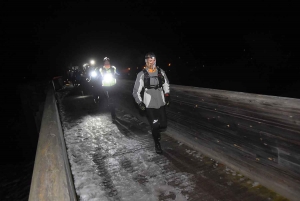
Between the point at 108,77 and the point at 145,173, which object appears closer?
the point at 145,173

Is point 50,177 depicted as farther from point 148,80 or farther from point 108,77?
point 108,77

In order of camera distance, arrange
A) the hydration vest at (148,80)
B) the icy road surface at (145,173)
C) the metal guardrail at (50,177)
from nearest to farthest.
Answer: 1. the metal guardrail at (50,177)
2. the icy road surface at (145,173)
3. the hydration vest at (148,80)

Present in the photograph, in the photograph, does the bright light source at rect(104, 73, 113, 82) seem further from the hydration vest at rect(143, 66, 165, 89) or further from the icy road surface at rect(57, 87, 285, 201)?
the hydration vest at rect(143, 66, 165, 89)

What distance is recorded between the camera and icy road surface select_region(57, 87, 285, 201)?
3.46m

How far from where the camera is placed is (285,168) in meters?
3.05

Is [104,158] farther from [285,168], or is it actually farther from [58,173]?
[285,168]

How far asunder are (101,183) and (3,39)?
312ft

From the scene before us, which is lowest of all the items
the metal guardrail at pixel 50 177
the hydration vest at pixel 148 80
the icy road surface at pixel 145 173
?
the icy road surface at pixel 145 173

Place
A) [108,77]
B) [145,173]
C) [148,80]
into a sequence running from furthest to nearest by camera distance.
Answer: [108,77] < [148,80] < [145,173]

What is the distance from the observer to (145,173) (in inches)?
164

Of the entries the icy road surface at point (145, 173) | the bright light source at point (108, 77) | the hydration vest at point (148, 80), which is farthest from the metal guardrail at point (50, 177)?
the bright light source at point (108, 77)

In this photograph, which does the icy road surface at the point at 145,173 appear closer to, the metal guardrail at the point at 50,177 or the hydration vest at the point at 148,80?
the metal guardrail at the point at 50,177

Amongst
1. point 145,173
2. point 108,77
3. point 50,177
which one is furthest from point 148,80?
point 108,77

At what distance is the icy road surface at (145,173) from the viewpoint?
3.46 meters
